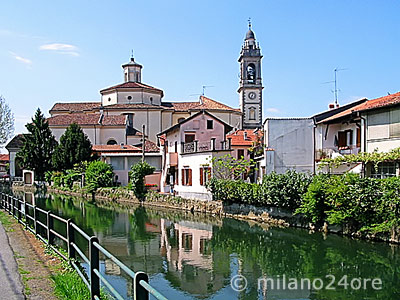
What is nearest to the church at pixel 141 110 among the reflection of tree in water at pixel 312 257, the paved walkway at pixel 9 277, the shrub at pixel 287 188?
the shrub at pixel 287 188

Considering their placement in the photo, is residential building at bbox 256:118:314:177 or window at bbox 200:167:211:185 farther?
window at bbox 200:167:211:185

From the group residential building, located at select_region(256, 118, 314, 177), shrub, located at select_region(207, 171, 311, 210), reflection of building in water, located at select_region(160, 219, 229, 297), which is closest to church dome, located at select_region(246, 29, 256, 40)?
residential building, located at select_region(256, 118, 314, 177)

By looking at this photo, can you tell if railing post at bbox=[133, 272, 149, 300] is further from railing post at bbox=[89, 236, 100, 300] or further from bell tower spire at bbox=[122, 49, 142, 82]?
bell tower spire at bbox=[122, 49, 142, 82]

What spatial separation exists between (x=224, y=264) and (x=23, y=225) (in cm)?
672

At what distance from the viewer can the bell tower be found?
192 feet

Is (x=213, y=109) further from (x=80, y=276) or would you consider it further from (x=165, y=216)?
(x=80, y=276)

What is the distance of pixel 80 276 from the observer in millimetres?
6684

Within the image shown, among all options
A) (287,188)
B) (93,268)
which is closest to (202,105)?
(287,188)

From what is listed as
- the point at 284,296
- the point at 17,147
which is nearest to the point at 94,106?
the point at 17,147

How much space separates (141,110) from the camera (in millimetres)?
57781

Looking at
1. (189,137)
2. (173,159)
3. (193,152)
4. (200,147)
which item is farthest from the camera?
(173,159)

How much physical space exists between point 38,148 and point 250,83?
31.0 metres

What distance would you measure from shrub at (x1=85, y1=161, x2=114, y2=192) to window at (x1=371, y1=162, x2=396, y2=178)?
25599 millimetres

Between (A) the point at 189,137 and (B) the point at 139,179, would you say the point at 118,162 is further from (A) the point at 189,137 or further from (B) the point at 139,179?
(A) the point at 189,137
